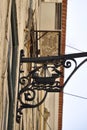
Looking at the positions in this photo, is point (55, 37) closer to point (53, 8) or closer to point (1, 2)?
point (53, 8)

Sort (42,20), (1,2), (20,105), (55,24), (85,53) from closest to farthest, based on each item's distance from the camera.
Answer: (1,2), (85,53), (20,105), (55,24), (42,20)

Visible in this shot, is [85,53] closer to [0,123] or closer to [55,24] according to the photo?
[0,123]

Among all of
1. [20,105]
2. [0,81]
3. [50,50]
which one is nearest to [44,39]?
[50,50]

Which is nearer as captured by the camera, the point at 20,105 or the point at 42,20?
the point at 20,105

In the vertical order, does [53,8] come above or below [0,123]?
above

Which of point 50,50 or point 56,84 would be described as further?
point 50,50

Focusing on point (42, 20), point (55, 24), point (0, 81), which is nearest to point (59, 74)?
point (0, 81)

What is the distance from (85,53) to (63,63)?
0.25m

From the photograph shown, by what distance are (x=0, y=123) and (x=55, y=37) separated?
21.2 feet

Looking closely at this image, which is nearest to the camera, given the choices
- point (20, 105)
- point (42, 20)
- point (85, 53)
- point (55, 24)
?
point (85, 53)

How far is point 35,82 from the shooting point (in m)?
5.45

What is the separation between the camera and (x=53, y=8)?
35.2 ft

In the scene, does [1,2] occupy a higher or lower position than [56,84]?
higher

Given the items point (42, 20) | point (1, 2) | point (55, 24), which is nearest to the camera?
point (1, 2)
